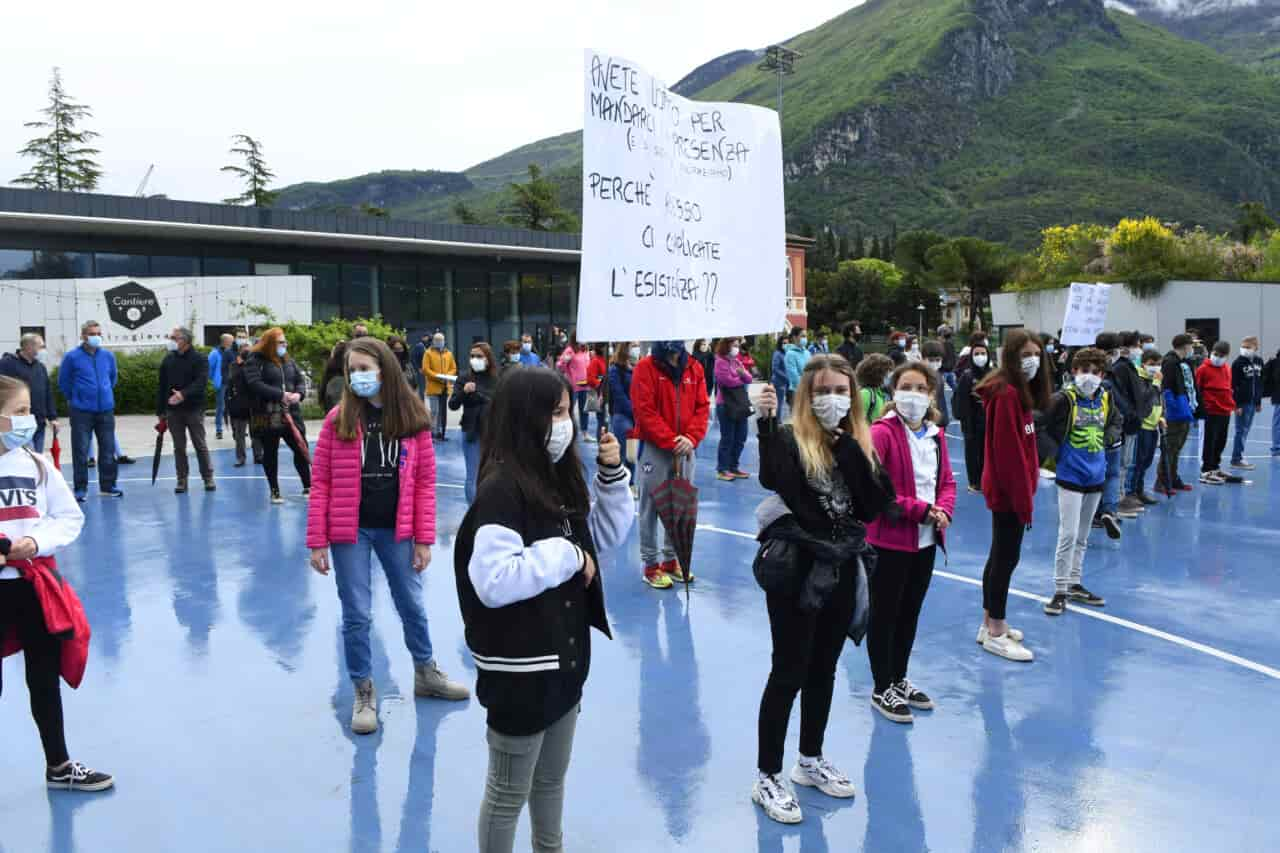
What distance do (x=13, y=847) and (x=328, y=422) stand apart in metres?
2.06

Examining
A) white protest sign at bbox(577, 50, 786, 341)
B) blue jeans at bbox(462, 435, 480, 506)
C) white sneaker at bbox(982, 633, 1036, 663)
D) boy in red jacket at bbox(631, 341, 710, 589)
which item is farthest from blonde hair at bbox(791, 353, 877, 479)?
blue jeans at bbox(462, 435, 480, 506)

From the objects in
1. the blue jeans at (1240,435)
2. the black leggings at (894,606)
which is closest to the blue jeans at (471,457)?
the black leggings at (894,606)

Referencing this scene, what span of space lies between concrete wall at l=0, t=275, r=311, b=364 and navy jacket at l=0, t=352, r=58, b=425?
574 inches

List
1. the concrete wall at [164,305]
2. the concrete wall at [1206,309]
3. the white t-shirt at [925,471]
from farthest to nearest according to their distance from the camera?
1. the concrete wall at [1206,309]
2. the concrete wall at [164,305]
3. the white t-shirt at [925,471]

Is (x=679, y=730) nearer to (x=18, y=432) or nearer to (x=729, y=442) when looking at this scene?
(x=18, y=432)

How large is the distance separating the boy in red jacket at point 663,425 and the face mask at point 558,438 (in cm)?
386

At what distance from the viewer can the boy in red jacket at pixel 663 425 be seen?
704cm

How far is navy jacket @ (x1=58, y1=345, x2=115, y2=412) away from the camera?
34.7 feet

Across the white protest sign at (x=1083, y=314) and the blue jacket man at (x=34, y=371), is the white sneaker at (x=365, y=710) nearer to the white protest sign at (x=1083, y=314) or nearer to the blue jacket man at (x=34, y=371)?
the blue jacket man at (x=34, y=371)

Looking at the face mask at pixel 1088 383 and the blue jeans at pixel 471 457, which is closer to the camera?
the face mask at pixel 1088 383

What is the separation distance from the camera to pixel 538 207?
8356cm

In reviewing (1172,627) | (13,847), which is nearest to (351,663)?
(13,847)

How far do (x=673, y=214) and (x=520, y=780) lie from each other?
129 inches

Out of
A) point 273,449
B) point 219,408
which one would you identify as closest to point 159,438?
point 273,449
